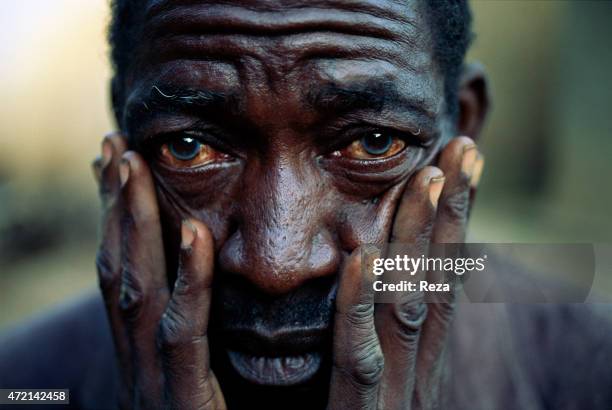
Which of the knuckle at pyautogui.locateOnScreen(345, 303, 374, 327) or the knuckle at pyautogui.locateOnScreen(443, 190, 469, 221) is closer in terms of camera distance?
the knuckle at pyautogui.locateOnScreen(345, 303, 374, 327)

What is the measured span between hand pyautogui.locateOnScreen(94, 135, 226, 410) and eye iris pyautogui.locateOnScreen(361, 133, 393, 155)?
59 centimetres

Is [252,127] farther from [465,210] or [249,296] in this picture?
[465,210]

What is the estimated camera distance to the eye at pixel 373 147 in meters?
2.00

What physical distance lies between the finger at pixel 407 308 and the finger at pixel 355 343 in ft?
0.44

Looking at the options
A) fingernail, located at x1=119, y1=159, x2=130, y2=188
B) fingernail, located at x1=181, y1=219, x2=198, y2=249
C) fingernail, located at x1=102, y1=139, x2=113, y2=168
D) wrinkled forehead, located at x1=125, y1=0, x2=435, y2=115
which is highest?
wrinkled forehead, located at x1=125, y1=0, x2=435, y2=115

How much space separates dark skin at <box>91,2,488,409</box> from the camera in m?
1.82

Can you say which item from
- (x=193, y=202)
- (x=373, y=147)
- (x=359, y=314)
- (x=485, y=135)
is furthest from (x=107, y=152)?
(x=485, y=135)

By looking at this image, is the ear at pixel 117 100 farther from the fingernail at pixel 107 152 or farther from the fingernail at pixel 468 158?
the fingernail at pixel 468 158

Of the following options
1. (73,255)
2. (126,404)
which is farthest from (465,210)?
(73,255)

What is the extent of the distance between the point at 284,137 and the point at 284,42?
283mm

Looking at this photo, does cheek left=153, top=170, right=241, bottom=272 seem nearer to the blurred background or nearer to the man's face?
the man's face

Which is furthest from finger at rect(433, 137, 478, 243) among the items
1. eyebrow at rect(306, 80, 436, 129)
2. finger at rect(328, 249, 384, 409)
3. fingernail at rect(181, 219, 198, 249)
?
fingernail at rect(181, 219, 198, 249)

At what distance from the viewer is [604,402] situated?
8.70 ft

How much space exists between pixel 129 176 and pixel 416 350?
1.19 metres
